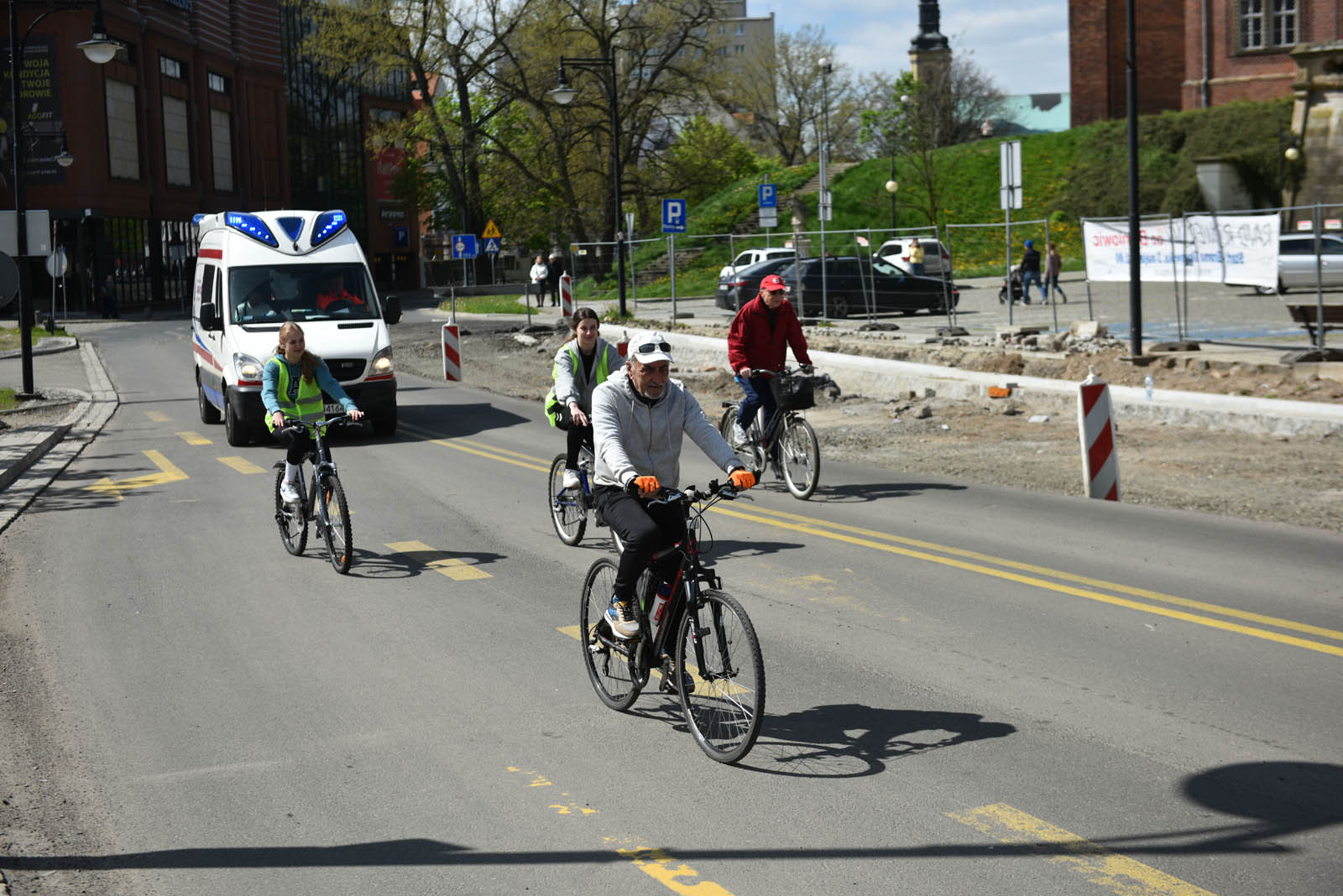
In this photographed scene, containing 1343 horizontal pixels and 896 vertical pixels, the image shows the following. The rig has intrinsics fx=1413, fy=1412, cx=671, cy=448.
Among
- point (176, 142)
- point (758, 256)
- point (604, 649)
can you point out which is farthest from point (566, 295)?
point (176, 142)

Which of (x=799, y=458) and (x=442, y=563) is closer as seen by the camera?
(x=442, y=563)

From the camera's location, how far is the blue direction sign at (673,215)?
33.6m

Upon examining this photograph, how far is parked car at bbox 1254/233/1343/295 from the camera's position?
110ft

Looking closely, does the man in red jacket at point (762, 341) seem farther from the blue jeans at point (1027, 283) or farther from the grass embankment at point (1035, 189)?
the grass embankment at point (1035, 189)

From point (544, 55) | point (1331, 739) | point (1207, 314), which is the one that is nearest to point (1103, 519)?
point (1331, 739)

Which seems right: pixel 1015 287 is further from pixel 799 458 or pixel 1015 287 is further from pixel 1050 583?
pixel 1050 583

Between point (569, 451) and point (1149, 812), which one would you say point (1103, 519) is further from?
point (1149, 812)

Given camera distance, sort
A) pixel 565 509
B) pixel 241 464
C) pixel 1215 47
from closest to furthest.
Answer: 1. pixel 565 509
2. pixel 241 464
3. pixel 1215 47

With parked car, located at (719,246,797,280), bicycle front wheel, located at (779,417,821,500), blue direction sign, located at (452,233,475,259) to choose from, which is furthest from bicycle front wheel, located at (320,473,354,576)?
blue direction sign, located at (452,233,475,259)

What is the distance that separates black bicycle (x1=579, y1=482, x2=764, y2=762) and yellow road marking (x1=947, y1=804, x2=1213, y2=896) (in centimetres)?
94

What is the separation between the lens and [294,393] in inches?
396

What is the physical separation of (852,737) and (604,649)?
3.88 feet

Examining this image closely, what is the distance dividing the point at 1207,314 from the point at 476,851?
27.9 m

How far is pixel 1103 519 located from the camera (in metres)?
11.0
